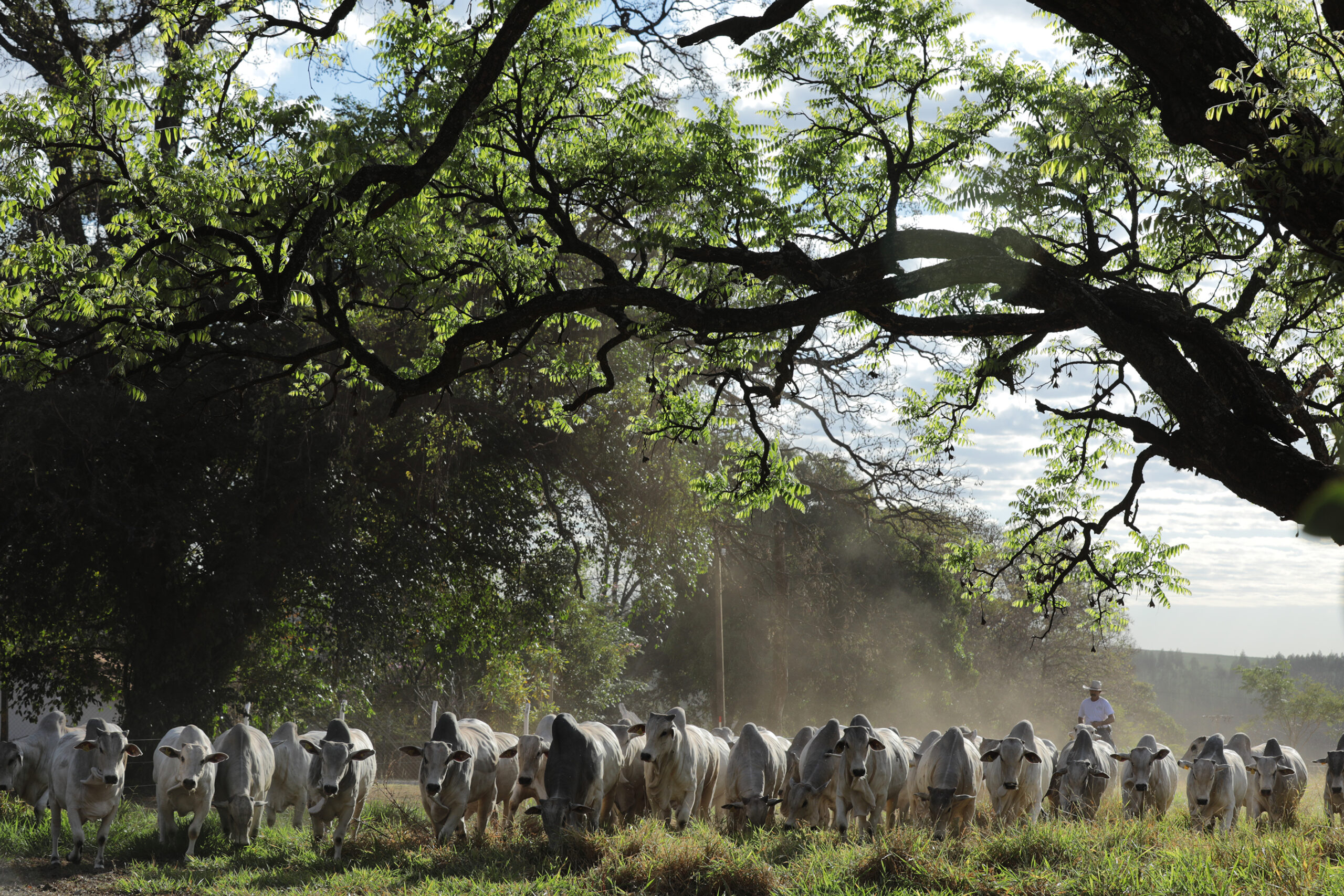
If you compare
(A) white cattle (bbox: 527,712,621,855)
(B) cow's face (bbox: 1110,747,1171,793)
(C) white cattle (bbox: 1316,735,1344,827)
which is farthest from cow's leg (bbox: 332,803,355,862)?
(C) white cattle (bbox: 1316,735,1344,827)

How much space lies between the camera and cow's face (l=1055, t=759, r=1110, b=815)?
15.7 m

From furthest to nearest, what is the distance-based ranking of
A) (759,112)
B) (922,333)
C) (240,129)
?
(759,112) < (240,129) < (922,333)

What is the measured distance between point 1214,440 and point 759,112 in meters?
7.13

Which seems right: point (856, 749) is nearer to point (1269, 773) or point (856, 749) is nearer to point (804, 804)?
point (804, 804)

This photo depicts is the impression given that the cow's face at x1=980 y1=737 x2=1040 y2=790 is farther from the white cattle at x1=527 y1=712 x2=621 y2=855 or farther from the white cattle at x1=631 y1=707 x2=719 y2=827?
the white cattle at x1=527 y1=712 x2=621 y2=855

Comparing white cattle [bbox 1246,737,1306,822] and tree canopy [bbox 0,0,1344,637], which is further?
white cattle [bbox 1246,737,1306,822]

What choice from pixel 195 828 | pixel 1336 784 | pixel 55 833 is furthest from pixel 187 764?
pixel 1336 784

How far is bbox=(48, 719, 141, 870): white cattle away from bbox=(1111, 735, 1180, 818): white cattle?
13555 mm

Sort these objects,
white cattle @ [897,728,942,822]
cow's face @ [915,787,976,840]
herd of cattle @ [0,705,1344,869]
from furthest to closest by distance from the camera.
Result: white cattle @ [897,728,942,822]
cow's face @ [915,787,976,840]
herd of cattle @ [0,705,1344,869]

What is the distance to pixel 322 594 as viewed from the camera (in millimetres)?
21766

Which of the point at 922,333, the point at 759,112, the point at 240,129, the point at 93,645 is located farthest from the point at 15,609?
the point at 922,333

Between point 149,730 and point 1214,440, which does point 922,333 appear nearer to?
point 1214,440

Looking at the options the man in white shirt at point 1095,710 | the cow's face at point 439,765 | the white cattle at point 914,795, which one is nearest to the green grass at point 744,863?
the cow's face at point 439,765

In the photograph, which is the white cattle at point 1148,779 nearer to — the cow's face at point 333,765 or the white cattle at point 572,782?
the white cattle at point 572,782
